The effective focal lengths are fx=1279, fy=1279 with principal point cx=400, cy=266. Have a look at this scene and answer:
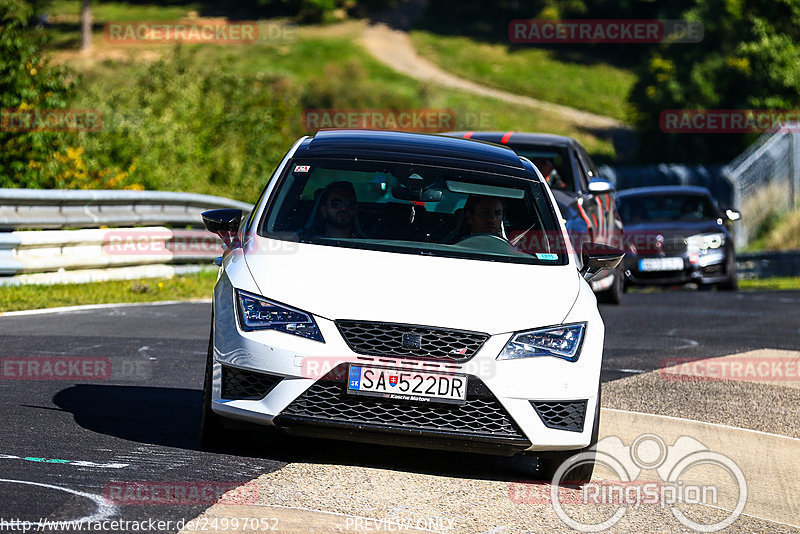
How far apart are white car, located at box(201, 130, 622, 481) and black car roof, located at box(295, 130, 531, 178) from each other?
0.51m

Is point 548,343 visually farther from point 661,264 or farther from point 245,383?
point 661,264

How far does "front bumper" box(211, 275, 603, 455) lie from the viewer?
5.69 m

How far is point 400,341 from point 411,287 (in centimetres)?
33

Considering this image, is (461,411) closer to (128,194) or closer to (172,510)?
(172,510)

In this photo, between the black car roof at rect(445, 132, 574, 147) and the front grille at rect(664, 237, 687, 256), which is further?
the front grille at rect(664, 237, 687, 256)

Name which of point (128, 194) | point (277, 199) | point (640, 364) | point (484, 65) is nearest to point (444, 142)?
point (277, 199)

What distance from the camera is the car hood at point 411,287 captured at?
5742 mm

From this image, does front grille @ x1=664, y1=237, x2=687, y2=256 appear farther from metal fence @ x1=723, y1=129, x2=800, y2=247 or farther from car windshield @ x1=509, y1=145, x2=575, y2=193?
metal fence @ x1=723, y1=129, x2=800, y2=247

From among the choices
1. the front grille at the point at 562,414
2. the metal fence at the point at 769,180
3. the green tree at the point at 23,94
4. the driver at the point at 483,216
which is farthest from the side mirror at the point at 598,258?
the metal fence at the point at 769,180

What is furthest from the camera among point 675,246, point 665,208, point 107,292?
point 665,208

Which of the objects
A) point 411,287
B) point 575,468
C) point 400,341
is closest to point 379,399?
point 400,341

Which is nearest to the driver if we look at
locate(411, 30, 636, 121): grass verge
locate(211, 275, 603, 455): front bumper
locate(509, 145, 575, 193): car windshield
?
locate(211, 275, 603, 455): front bumper

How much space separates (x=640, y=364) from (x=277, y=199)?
14.4 feet

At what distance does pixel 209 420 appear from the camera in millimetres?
6109
